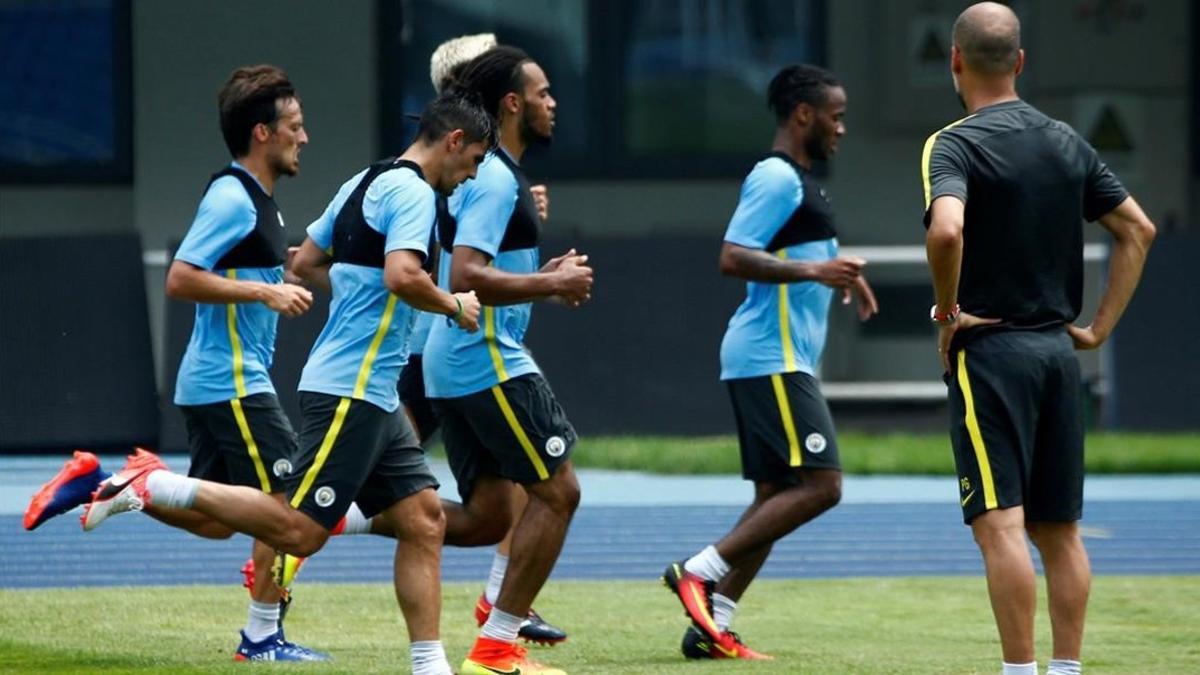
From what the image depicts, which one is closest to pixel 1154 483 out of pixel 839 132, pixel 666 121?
pixel 666 121

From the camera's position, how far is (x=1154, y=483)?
14.1 meters

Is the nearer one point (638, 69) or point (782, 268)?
point (782, 268)

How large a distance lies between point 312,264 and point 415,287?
3.66 feet

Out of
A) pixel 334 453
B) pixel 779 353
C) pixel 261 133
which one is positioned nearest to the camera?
pixel 334 453

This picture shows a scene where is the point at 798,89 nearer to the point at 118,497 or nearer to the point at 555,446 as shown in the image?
the point at 555,446

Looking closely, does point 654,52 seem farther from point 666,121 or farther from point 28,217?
point 28,217

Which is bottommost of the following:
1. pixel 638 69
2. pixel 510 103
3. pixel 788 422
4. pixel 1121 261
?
pixel 788 422

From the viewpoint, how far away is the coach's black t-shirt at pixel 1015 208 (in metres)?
6.15

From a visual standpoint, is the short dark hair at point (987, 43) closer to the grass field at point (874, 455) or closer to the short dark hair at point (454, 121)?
the short dark hair at point (454, 121)

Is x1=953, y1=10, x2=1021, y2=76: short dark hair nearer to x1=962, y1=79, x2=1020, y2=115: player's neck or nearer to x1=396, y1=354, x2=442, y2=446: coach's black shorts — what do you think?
x1=962, y1=79, x2=1020, y2=115: player's neck

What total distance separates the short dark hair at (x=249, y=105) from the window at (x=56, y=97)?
9.93m

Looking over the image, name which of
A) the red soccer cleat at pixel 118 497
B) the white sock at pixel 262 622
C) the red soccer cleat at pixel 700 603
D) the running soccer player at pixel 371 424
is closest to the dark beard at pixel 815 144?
the red soccer cleat at pixel 700 603

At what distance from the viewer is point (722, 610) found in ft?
25.8

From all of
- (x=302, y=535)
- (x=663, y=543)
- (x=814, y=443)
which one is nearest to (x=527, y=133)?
(x=814, y=443)
